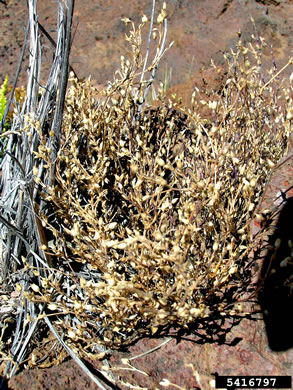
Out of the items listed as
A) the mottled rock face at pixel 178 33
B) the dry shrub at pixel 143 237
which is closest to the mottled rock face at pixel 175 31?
the mottled rock face at pixel 178 33

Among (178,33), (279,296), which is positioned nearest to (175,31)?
(178,33)

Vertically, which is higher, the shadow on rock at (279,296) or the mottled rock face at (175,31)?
the mottled rock face at (175,31)

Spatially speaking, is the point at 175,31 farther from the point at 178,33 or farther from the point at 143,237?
the point at 143,237

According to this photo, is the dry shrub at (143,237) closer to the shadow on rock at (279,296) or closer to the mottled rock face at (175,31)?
the shadow on rock at (279,296)

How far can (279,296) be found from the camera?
63.3 inches

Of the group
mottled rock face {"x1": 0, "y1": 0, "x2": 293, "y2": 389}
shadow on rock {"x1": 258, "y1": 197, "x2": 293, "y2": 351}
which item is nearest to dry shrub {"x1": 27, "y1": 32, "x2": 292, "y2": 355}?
shadow on rock {"x1": 258, "y1": 197, "x2": 293, "y2": 351}

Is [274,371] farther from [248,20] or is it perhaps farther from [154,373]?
[248,20]

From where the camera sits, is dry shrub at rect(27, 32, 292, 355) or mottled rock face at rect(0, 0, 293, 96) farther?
mottled rock face at rect(0, 0, 293, 96)

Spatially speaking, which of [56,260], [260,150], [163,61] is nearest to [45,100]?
[56,260]

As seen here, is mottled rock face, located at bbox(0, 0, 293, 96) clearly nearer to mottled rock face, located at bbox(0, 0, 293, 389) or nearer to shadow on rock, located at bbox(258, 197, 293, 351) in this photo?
mottled rock face, located at bbox(0, 0, 293, 389)

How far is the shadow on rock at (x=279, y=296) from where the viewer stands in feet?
5.07

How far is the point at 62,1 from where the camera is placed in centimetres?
162

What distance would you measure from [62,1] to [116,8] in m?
3.06

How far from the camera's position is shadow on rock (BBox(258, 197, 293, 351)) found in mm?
1545
